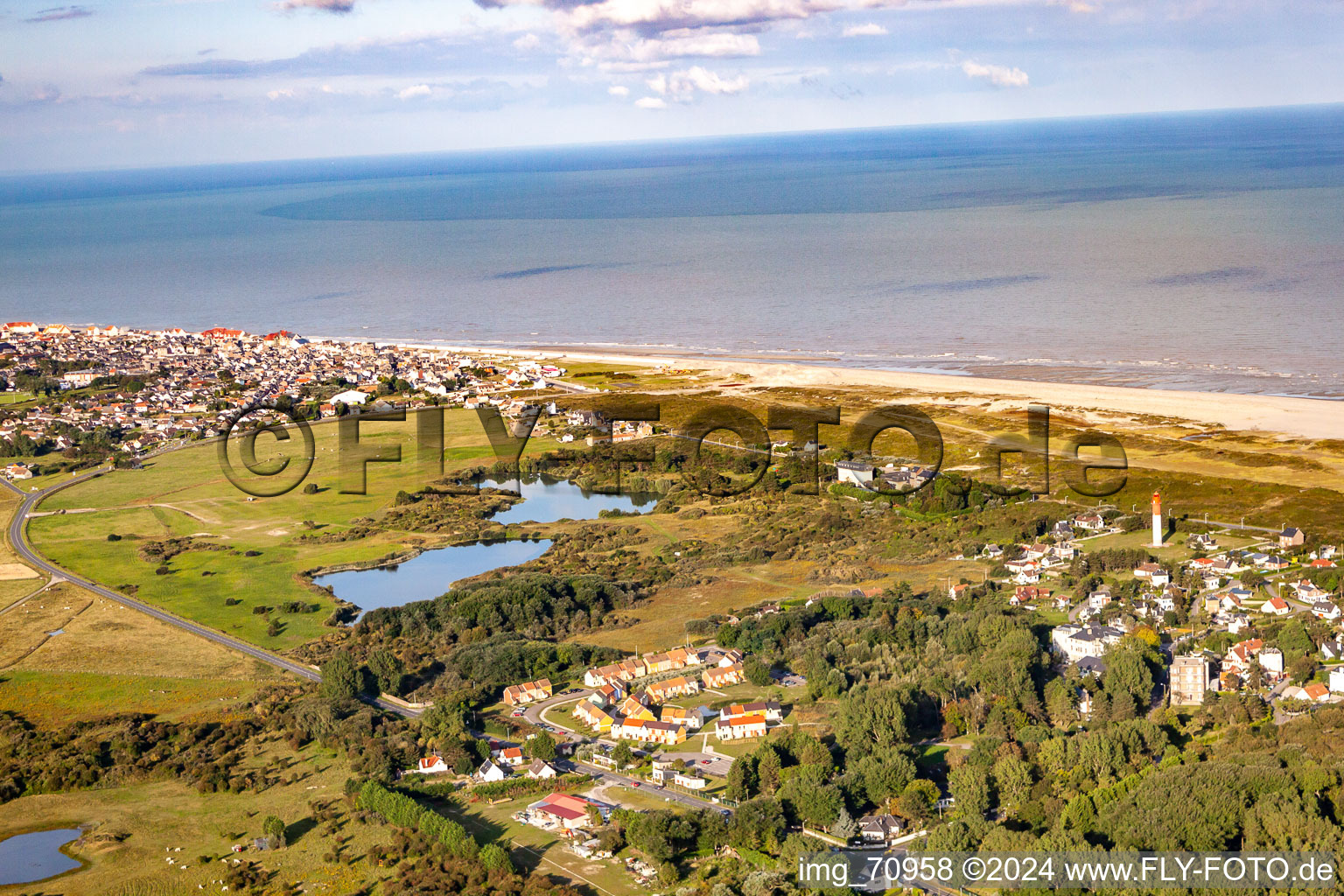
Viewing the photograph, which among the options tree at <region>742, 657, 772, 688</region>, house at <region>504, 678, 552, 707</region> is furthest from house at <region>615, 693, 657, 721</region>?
tree at <region>742, 657, 772, 688</region>

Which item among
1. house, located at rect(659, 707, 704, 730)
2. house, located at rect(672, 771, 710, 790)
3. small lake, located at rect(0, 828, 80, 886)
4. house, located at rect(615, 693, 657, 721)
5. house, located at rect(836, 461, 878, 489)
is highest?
house, located at rect(836, 461, 878, 489)

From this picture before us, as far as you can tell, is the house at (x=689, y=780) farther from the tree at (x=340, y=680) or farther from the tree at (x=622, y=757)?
the tree at (x=340, y=680)

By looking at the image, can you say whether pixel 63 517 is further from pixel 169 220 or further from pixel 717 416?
pixel 169 220

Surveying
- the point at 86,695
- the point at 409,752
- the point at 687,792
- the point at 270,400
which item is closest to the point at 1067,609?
the point at 687,792

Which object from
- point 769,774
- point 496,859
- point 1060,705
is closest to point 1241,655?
point 1060,705

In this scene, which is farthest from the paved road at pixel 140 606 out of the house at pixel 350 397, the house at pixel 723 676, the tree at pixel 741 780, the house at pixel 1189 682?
the house at pixel 1189 682

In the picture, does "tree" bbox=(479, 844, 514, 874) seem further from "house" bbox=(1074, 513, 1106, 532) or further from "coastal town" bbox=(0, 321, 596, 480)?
"coastal town" bbox=(0, 321, 596, 480)

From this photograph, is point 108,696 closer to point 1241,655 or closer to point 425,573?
point 425,573
